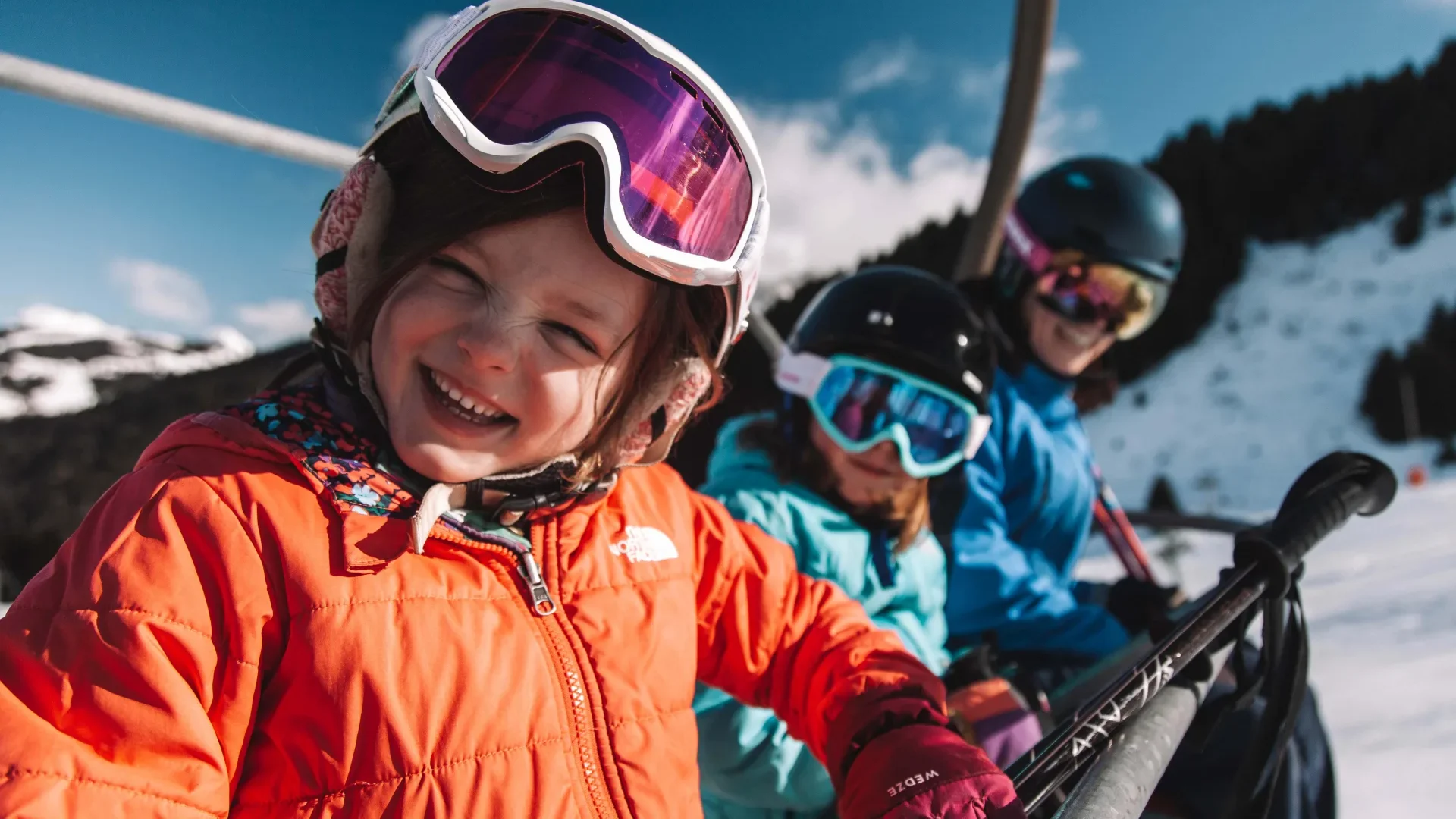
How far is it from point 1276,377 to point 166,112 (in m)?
15.3

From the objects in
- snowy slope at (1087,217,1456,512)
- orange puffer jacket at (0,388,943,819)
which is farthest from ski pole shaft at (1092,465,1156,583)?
snowy slope at (1087,217,1456,512)

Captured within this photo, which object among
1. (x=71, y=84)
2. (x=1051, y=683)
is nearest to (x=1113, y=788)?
(x=1051, y=683)

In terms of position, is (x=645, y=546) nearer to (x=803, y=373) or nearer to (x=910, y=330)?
(x=803, y=373)

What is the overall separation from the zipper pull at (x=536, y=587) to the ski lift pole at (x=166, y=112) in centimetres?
68

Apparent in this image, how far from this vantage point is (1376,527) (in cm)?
442

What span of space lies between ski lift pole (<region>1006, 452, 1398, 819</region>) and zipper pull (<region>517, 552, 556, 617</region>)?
22.2 inches

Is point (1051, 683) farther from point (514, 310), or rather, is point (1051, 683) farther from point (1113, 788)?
point (514, 310)

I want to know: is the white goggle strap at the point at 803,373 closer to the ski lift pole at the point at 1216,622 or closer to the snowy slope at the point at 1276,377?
the ski lift pole at the point at 1216,622

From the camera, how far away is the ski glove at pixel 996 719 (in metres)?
1.45

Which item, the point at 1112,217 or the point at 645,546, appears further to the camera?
the point at 1112,217

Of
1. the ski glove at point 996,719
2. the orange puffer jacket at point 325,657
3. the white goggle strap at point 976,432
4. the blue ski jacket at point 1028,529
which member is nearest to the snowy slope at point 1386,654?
the blue ski jacket at point 1028,529

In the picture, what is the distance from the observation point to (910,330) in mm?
1935

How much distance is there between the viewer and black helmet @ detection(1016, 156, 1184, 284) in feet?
8.56

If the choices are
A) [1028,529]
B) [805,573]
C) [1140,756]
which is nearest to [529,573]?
[1140,756]
